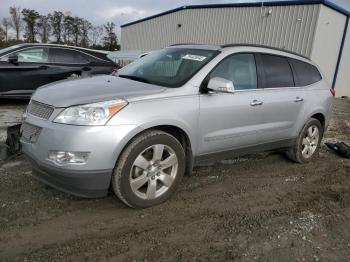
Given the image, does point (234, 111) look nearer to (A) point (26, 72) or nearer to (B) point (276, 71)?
(B) point (276, 71)

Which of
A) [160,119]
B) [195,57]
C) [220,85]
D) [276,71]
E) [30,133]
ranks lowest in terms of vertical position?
[30,133]

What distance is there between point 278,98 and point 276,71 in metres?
0.43

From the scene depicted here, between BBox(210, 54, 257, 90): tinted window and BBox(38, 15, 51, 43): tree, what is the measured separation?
153 feet

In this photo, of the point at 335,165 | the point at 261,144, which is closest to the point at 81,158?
the point at 261,144

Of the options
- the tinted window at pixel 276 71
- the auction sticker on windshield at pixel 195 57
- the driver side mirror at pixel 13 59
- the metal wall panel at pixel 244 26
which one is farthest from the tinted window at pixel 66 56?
the metal wall panel at pixel 244 26

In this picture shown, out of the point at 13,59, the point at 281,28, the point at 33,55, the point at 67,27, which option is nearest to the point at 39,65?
the point at 33,55

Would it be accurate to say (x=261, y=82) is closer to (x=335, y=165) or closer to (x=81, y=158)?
(x=335, y=165)

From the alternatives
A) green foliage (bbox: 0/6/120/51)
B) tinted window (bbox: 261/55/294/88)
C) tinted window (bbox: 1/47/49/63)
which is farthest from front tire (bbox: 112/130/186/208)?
green foliage (bbox: 0/6/120/51)

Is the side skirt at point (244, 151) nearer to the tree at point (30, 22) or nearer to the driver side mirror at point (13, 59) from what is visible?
the driver side mirror at point (13, 59)

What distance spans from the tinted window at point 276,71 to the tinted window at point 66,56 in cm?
566

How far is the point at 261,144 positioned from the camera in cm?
490

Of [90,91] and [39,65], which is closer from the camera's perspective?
[90,91]

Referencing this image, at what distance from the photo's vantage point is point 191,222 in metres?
3.55

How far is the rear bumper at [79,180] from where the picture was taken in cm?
327
